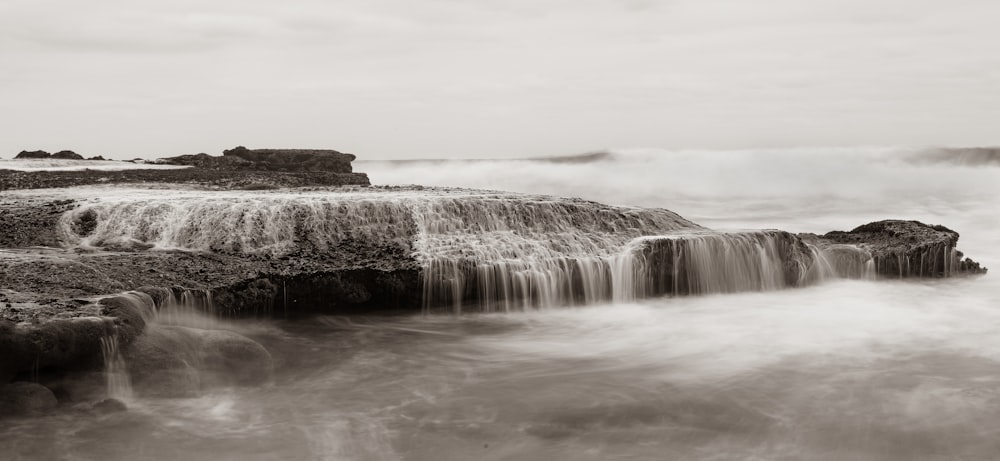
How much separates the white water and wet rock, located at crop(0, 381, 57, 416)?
0.15 metres

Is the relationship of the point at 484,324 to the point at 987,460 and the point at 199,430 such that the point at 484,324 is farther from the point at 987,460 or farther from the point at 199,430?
the point at 987,460

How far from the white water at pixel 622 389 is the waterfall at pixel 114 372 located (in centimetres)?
24

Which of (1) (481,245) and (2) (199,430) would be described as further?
(1) (481,245)

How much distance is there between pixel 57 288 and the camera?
7477 mm

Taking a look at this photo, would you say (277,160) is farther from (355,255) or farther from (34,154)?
(355,255)

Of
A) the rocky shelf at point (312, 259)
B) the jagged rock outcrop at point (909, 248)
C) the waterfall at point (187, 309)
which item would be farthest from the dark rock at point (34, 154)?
the jagged rock outcrop at point (909, 248)

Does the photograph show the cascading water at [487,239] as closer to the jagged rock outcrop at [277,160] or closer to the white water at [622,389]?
the white water at [622,389]

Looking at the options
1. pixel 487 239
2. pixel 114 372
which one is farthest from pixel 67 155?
pixel 114 372

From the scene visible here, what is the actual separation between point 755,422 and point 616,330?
9.18 feet

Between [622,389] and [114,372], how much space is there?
4544 mm

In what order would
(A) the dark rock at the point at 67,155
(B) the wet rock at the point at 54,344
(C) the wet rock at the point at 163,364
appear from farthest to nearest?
(A) the dark rock at the point at 67,155 < (C) the wet rock at the point at 163,364 < (B) the wet rock at the point at 54,344

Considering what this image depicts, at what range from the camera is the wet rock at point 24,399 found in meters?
6.43

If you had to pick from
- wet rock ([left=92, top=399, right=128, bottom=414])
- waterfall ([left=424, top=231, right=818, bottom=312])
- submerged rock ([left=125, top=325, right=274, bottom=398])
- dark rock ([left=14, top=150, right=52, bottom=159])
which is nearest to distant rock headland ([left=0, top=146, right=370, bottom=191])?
dark rock ([left=14, top=150, right=52, bottom=159])

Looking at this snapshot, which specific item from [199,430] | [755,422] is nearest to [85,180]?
[199,430]
